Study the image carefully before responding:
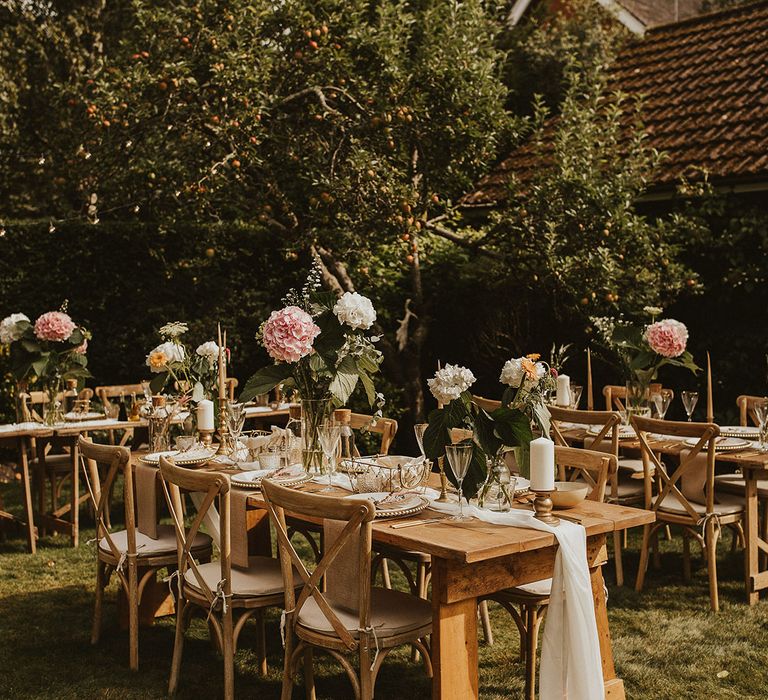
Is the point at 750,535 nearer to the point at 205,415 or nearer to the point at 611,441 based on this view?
the point at 611,441

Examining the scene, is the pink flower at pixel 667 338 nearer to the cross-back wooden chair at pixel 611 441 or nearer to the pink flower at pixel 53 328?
the cross-back wooden chair at pixel 611 441

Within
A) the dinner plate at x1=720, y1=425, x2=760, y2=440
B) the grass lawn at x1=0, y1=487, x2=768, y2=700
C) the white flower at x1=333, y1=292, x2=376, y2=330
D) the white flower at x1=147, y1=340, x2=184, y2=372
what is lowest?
the grass lawn at x1=0, y1=487, x2=768, y2=700

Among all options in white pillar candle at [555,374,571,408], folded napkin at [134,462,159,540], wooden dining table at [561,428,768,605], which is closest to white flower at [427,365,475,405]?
folded napkin at [134,462,159,540]

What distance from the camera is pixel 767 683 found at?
167 inches

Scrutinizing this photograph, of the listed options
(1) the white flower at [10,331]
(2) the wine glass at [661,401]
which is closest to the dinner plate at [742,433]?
(2) the wine glass at [661,401]

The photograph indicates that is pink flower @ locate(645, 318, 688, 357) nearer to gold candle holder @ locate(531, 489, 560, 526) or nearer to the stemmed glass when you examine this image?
the stemmed glass

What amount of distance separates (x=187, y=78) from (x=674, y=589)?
5.34 metres

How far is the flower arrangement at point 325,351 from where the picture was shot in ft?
13.9

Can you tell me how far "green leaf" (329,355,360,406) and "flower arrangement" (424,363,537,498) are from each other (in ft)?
2.50

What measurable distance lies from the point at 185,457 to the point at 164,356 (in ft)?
3.04

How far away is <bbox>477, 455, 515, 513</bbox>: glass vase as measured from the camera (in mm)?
3648

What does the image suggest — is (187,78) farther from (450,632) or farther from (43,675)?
(450,632)

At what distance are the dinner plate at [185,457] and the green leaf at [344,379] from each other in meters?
0.98

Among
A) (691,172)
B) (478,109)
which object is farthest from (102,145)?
(691,172)
